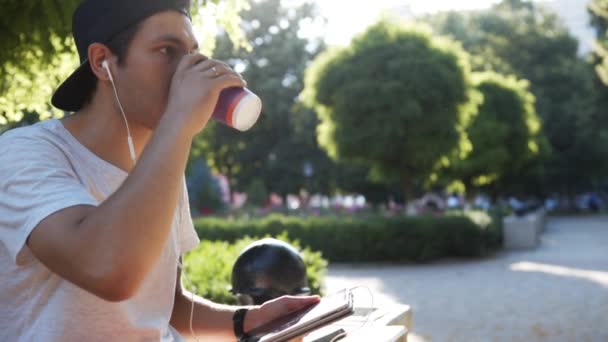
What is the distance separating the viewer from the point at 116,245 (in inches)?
61.4

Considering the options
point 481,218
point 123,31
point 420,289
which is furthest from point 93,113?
point 481,218

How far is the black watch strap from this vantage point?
8.14 ft

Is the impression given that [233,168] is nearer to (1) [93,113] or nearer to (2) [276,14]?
(2) [276,14]

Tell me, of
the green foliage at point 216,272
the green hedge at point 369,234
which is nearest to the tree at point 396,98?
the green hedge at point 369,234

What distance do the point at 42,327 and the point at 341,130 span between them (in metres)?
22.0

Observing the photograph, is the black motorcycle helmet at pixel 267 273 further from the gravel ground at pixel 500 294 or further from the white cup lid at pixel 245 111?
the white cup lid at pixel 245 111

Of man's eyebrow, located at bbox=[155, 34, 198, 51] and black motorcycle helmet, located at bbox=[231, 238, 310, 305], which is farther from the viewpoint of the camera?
black motorcycle helmet, located at bbox=[231, 238, 310, 305]

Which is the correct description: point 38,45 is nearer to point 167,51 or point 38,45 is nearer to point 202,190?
point 167,51

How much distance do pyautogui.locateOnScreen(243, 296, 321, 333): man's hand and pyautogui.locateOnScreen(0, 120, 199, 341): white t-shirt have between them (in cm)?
49

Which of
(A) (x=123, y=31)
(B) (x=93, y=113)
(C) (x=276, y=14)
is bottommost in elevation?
(B) (x=93, y=113)

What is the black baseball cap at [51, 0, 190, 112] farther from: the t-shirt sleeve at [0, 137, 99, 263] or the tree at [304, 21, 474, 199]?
the tree at [304, 21, 474, 199]

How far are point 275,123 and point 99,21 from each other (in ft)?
147

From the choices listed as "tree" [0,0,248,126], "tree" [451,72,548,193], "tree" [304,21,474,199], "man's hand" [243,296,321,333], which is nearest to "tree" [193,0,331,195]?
"tree" [451,72,548,193]

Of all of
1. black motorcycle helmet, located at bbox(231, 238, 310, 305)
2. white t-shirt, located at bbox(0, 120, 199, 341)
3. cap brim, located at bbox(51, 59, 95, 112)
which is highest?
cap brim, located at bbox(51, 59, 95, 112)
